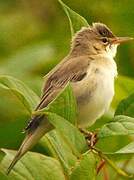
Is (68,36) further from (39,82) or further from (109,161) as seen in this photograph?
(109,161)

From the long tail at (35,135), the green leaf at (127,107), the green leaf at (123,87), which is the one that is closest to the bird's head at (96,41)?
the green leaf at (123,87)

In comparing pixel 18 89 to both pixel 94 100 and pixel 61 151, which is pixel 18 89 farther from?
pixel 94 100

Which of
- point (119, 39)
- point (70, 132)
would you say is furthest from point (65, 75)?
point (70, 132)

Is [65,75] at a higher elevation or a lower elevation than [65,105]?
lower

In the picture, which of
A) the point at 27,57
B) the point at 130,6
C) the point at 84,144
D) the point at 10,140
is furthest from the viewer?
the point at 27,57

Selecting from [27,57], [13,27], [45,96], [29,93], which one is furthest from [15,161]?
[13,27]

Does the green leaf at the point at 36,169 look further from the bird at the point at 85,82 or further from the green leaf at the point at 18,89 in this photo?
the bird at the point at 85,82
